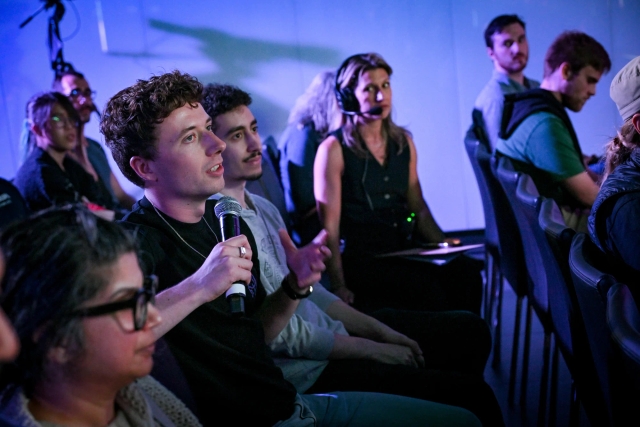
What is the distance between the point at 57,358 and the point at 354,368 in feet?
3.32

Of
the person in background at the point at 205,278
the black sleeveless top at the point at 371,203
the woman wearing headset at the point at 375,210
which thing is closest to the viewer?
the person in background at the point at 205,278

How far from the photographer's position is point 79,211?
100cm

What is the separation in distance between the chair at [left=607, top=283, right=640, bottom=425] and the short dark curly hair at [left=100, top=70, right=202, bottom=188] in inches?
41.2

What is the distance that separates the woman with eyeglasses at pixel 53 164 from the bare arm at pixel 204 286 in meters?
2.51

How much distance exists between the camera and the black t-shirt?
1363 mm

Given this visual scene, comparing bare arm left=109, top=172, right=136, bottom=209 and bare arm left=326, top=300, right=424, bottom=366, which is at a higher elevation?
bare arm left=109, top=172, right=136, bottom=209

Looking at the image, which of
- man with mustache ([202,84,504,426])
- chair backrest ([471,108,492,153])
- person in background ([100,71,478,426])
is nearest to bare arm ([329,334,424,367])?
man with mustache ([202,84,504,426])

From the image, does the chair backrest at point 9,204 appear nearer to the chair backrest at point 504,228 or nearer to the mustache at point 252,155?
the mustache at point 252,155

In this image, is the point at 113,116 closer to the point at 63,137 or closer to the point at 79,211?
the point at 79,211

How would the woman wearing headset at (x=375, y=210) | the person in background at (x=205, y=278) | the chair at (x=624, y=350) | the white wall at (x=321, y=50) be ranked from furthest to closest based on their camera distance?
the white wall at (x=321, y=50) < the woman wearing headset at (x=375, y=210) < the person in background at (x=205, y=278) < the chair at (x=624, y=350)

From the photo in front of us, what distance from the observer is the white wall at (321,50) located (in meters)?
5.32

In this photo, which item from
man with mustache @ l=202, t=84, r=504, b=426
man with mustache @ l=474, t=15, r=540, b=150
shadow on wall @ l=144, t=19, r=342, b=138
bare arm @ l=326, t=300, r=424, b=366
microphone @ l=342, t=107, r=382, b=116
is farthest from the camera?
shadow on wall @ l=144, t=19, r=342, b=138

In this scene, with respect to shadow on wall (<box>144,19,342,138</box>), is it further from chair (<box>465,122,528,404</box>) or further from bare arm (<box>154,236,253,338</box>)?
bare arm (<box>154,236,253,338</box>)

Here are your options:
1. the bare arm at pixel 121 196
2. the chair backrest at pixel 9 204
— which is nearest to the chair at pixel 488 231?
the chair backrest at pixel 9 204
